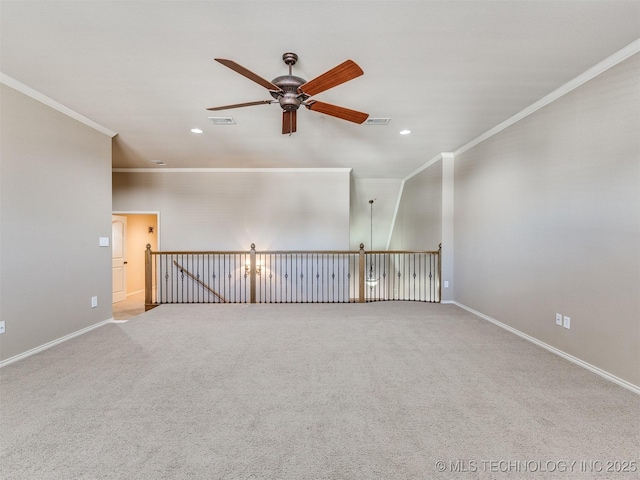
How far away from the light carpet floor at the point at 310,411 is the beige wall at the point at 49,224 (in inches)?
17.5

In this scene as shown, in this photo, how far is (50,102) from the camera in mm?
3189

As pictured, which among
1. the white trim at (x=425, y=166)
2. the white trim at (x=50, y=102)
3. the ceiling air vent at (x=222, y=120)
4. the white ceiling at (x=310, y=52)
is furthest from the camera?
the white trim at (x=425, y=166)

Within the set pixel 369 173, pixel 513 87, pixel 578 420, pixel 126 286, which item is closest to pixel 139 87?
pixel 513 87

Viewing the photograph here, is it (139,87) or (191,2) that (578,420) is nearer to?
(191,2)

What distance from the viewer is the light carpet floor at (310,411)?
1.53 metres

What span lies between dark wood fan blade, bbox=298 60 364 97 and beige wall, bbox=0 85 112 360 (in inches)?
119

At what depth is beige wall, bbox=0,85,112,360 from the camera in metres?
2.83

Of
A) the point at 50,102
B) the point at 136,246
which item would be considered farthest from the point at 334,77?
the point at 136,246

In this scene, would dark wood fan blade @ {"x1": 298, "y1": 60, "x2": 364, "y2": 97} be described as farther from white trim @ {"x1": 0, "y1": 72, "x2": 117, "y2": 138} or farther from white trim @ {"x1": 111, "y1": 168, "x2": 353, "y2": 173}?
white trim @ {"x1": 111, "y1": 168, "x2": 353, "y2": 173}

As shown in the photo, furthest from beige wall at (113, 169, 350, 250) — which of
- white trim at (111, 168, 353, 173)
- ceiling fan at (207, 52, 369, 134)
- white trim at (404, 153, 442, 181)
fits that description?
ceiling fan at (207, 52, 369, 134)

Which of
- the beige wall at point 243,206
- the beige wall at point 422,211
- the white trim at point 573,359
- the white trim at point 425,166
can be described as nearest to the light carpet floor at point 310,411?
the white trim at point 573,359

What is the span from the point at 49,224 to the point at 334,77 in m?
3.57

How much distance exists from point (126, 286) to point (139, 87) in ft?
18.8

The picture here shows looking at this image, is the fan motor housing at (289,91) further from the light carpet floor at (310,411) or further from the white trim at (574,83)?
the white trim at (574,83)
